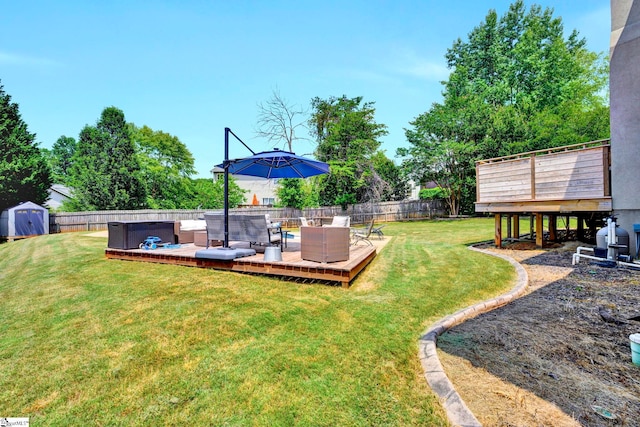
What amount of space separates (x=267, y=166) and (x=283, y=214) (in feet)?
44.4

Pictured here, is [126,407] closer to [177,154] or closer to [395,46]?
[395,46]

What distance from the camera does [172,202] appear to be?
2536 cm

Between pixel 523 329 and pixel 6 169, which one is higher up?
pixel 6 169

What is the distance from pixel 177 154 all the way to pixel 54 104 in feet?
30.7

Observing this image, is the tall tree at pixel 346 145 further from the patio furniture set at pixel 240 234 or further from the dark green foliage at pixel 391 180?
the patio furniture set at pixel 240 234


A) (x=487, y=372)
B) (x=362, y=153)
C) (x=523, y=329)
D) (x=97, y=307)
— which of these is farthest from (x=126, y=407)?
(x=362, y=153)

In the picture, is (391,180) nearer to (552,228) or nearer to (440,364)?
(552,228)

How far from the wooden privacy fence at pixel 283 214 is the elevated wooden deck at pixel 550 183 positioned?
13.6 m

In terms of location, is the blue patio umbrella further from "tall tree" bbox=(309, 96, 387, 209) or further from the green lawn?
"tall tree" bbox=(309, 96, 387, 209)

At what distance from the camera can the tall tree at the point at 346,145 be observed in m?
21.2

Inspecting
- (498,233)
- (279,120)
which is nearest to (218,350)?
(498,233)

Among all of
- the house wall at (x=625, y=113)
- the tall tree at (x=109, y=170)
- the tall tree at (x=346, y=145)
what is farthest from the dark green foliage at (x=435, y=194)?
the tall tree at (x=109, y=170)

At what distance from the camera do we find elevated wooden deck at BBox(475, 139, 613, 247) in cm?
681

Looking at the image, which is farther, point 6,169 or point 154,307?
point 6,169
